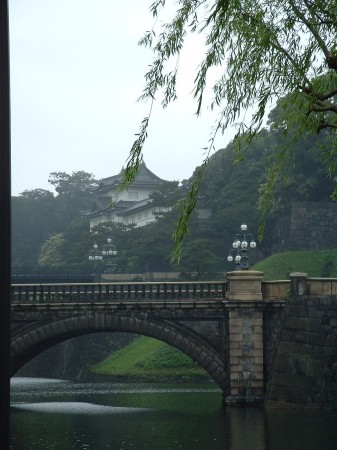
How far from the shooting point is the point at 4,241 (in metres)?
8.90

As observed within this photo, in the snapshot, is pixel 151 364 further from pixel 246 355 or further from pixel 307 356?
pixel 307 356

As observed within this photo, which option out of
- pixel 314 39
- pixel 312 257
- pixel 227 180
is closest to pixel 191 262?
pixel 312 257

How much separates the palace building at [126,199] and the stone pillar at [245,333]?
6998cm

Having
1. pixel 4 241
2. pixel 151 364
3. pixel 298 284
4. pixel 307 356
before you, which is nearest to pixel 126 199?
pixel 151 364

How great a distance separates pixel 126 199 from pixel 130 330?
8506 centimetres

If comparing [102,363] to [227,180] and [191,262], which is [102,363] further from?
[227,180]

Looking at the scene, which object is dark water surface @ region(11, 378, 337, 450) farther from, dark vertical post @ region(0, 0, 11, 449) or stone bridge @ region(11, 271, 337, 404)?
dark vertical post @ region(0, 0, 11, 449)

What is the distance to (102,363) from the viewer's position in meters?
77.6

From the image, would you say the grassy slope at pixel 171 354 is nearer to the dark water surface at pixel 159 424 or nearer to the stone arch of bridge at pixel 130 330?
the dark water surface at pixel 159 424

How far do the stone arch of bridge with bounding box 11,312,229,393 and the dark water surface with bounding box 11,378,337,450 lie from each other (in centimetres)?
212

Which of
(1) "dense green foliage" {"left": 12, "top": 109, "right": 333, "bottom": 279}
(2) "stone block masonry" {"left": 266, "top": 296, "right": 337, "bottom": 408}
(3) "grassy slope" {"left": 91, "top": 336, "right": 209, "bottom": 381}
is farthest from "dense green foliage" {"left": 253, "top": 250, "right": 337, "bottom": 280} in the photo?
(2) "stone block masonry" {"left": 266, "top": 296, "right": 337, "bottom": 408}

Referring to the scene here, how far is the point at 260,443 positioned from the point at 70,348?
48497 millimetres

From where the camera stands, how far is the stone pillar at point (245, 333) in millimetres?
45500

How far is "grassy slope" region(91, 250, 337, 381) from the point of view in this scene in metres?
68.0
